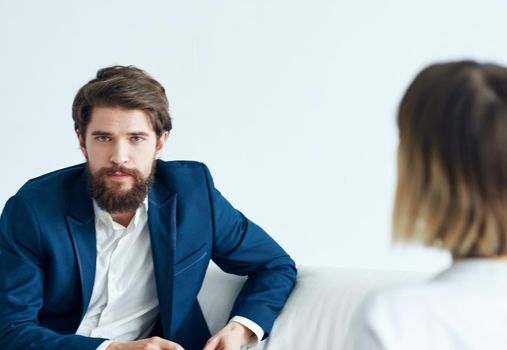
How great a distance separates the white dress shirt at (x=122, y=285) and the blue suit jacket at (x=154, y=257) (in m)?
0.04

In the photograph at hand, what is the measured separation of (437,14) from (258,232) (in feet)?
3.61

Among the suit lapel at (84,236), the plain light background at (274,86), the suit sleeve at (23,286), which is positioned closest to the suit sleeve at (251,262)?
the suit lapel at (84,236)

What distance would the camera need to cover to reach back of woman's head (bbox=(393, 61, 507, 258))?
3.42 ft

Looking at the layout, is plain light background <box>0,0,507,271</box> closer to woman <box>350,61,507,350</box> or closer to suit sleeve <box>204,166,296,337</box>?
suit sleeve <box>204,166,296,337</box>

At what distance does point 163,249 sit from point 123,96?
0.45m

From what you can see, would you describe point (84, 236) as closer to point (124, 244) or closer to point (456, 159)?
point (124, 244)

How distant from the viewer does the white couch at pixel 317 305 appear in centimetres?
226

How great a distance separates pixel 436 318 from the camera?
3.35ft

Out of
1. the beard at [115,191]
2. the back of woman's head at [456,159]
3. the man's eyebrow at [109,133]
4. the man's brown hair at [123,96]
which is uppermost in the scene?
the back of woman's head at [456,159]

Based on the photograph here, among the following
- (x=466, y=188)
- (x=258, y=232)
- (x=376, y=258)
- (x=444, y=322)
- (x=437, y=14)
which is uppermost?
(x=437, y=14)

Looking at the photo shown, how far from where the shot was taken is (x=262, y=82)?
10.4 feet

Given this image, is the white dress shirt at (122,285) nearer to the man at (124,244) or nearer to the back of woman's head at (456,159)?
the man at (124,244)

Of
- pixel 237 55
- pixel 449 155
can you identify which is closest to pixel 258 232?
pixel 237 55

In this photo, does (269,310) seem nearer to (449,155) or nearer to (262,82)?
(262,82)
